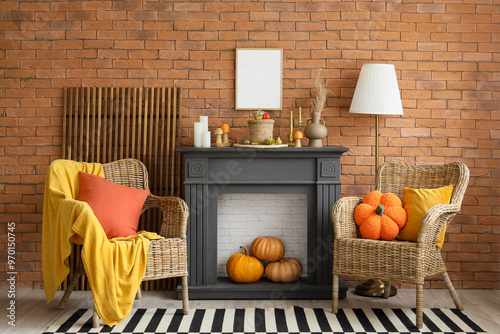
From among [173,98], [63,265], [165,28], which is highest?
[165,28]

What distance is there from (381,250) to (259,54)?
183 cm

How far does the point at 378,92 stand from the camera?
13.3 feet

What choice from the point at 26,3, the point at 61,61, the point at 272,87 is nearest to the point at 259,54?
the point at 272,87

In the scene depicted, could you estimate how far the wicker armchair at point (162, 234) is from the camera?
3523 mm

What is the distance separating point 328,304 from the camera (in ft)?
12.9

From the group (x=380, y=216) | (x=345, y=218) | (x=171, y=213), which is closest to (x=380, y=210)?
(x=380, y=216)

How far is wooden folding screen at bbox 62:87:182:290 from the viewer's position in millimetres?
4309

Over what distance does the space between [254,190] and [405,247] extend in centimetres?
117

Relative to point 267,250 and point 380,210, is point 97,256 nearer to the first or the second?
point 267,250

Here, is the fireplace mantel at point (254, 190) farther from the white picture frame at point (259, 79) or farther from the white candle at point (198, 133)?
the white picture frame at point (259, 79)

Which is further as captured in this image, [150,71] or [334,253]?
[150,71]

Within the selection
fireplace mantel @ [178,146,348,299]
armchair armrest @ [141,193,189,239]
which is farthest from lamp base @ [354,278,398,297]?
armchair armrest @ [141,193,189,239]

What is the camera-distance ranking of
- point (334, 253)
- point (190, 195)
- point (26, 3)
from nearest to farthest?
point (334, 253), point (190, 195), point (26, 3)

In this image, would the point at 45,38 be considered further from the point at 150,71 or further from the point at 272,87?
the point at 272,87
